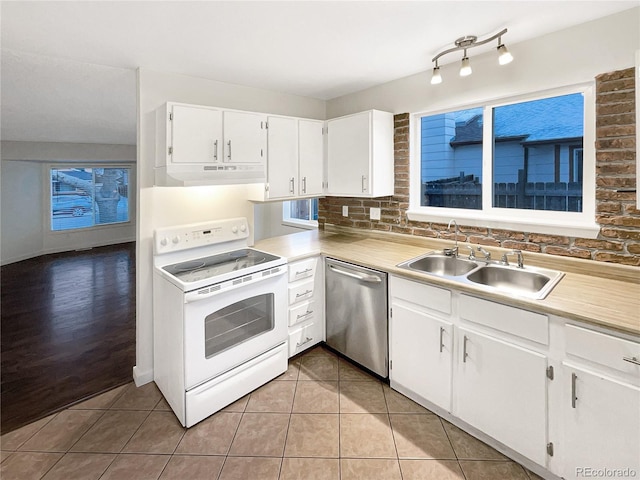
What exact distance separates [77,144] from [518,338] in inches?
307

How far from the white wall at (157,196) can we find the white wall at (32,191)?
5.25 m

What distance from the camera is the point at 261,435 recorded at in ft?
6.82

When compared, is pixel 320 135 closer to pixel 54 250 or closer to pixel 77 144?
pixel 77 144

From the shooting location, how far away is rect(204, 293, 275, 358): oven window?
2259 millimetres

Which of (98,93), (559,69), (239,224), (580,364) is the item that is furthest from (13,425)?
(559,69)

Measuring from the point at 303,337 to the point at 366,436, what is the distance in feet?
3.32

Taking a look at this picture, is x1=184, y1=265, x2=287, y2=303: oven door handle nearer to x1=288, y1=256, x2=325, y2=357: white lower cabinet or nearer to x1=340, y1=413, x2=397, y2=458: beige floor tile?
x1=288, y1=256, x2=325, y2=357: white lower cabinet

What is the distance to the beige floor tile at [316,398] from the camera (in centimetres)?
230

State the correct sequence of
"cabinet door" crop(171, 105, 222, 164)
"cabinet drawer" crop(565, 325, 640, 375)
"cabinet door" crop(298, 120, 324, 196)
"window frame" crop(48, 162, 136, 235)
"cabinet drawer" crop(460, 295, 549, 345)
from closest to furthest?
"cabinet drawer" crop(565, 325, 640, 375), "cabinet drawer" crop(460, 295, 549, 345), "cabinet door" crop(171, 105, 222, 164), "cabinet door" crop(298, 120, 324, 196), "window frame" crop(48, 162, 136, 235)

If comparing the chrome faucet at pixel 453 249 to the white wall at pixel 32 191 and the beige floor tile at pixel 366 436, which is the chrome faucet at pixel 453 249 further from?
the white wall at pixel 32 191

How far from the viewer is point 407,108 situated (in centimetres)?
300

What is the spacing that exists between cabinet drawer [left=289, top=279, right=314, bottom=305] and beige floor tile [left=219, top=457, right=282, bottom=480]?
114 cm

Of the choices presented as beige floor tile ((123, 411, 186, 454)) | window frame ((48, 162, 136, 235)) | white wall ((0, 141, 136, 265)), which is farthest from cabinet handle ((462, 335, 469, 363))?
window frame ((48, 162, 136, 235))

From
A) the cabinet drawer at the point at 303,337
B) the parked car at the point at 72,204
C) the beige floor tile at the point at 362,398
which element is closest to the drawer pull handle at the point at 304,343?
the cabinet drawer at the point at 303,337
